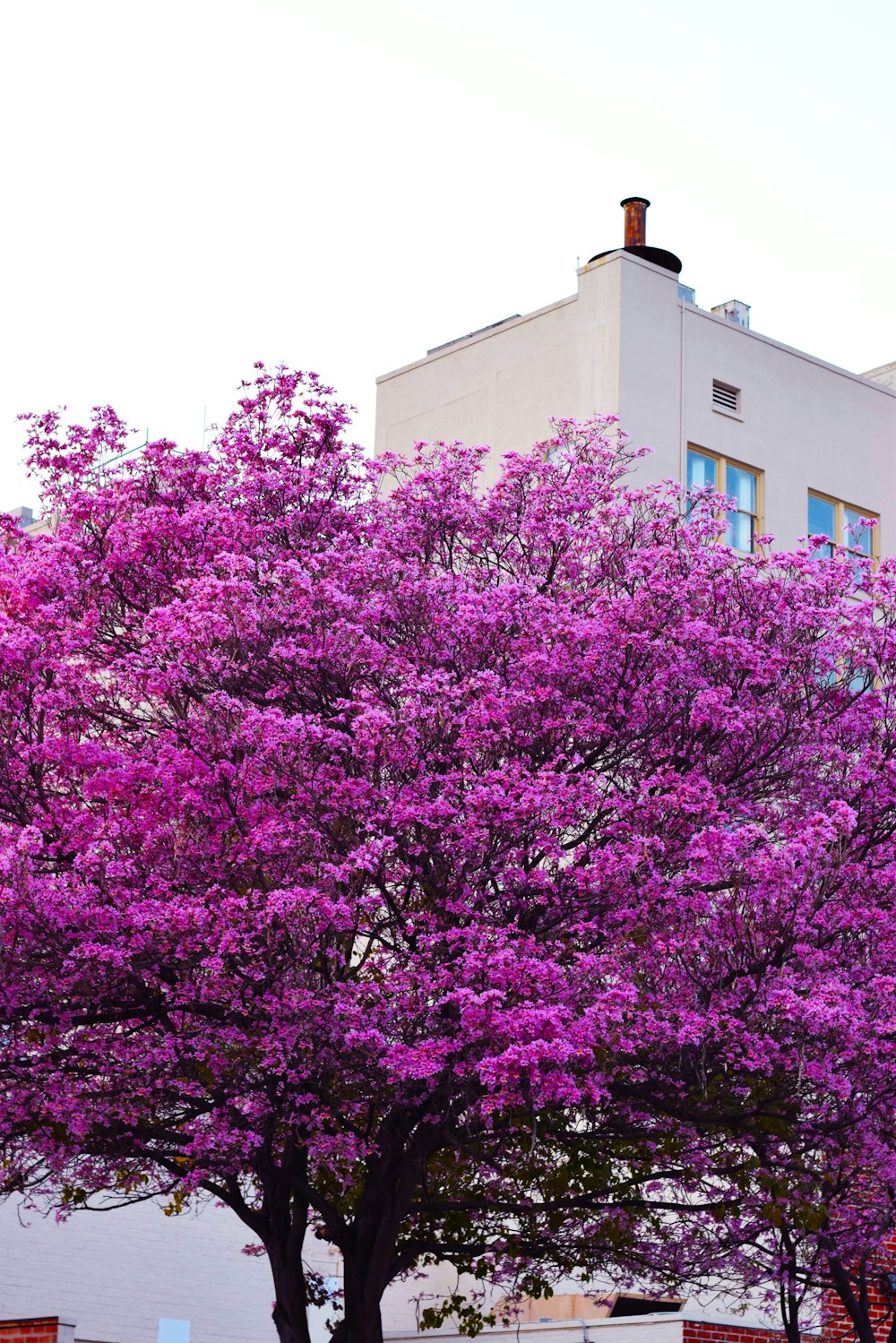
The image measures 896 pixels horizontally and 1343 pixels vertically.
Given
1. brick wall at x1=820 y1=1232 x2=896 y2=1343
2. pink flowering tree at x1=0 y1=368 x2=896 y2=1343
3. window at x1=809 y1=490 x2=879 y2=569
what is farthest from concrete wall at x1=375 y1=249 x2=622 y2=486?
brick wall at x1=820 y1=1232 x2=896 y2=1343

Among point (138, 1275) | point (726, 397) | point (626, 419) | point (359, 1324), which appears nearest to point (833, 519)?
point (726, 397)

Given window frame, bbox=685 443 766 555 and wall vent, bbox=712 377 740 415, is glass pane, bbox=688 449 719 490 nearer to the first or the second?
window frame, bbox=685 443 766 555

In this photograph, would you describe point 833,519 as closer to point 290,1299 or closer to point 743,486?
point 743,486

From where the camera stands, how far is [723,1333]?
62.6 feet

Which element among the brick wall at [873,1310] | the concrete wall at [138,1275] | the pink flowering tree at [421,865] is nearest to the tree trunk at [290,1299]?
the pink flowering tree at [421,865]

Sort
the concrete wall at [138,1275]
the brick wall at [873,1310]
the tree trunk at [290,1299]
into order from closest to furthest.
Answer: the tree trunk at [290,1299] < the brick wall at [873,1310] < the concrete wall at [138,1275]

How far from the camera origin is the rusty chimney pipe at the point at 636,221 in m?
32.8

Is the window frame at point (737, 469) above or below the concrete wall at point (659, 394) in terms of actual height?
below

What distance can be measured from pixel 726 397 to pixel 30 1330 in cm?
1898

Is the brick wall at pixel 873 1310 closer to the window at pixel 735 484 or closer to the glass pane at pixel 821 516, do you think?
the window at pixel 735 484

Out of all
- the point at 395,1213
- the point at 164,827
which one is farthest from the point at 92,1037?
the point at 395,1213

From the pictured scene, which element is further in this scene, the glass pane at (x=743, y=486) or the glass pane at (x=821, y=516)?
the glass pane at (x=821, y=516)

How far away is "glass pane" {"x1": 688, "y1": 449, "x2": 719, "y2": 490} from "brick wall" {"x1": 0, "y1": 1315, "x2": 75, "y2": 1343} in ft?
54.9

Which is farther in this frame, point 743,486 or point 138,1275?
point 743,486
